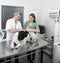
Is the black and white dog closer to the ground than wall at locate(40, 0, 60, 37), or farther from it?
closer to the ground

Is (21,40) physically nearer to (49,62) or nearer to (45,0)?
(49,62)

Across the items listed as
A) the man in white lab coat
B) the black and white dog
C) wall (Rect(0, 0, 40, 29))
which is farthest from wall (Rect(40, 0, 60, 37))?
the black and white dog

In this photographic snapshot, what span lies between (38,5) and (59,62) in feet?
8.72

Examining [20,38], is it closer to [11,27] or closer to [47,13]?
[11,27]

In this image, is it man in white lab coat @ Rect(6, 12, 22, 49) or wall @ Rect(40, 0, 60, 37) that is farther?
wall @ Rect(40, 0, 60, 37)

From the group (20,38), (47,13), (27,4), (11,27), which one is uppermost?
(27,4)

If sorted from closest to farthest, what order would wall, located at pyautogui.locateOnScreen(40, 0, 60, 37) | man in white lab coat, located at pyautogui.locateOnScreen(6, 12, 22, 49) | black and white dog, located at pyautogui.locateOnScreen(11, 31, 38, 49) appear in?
1. black and white dog, located at pyautogui.locateOnScreen(11, 31, 38, 49)
2. man in white lab coat, located at pyautogui.locateOnScreen(6, 12, 22, 49)
3. wall, located at pyautogui.locateOnScreen(40, 0, 60, 37)

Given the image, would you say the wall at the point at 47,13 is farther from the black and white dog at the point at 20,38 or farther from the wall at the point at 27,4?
the black and white dog at the point at 20,38

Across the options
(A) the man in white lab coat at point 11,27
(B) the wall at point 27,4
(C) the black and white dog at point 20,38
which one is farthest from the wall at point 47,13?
(C) the black and white dog at point 20,38

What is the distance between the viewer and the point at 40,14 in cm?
498

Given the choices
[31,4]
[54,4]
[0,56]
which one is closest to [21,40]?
[0,56]

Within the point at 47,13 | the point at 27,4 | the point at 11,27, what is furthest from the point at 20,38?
the point at 27,4

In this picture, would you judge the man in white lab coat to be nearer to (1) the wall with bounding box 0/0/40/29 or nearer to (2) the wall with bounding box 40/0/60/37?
(1) the wall with bounding box 0/0/40/29

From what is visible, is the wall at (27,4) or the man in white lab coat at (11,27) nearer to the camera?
the man in white lab coat at (11,27)
